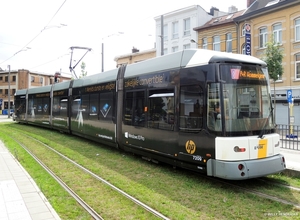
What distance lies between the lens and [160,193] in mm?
6027

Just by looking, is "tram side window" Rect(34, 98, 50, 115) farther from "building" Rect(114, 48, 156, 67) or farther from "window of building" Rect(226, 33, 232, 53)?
"building" Rect(114, 48, 156, 67)

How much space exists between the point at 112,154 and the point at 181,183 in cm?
446

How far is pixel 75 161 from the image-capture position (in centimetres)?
923

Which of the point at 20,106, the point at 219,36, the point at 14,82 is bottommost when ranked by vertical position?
the point at 20,106

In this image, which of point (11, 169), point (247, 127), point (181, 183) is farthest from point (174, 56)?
point (11, 169)

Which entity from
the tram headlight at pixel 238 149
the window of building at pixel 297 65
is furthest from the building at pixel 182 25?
the tram headlight at pixel 238 149

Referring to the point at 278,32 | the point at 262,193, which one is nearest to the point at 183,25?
the point at 278,32

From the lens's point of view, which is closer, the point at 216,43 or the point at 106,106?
the point at 106,106

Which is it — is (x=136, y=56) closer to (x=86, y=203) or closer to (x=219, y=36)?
(x=219, y=36)

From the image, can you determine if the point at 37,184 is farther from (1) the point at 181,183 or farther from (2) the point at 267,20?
(2) the point at 267,20

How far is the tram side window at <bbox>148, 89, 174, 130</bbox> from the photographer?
7.41 m

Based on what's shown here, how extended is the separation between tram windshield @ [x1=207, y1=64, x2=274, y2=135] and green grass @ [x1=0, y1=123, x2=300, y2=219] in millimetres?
1422

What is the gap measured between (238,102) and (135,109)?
3700 millimetres

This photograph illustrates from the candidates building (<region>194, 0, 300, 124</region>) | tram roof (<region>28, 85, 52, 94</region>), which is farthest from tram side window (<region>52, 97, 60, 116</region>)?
building (<region>194, 0, 300, 124</region>)
